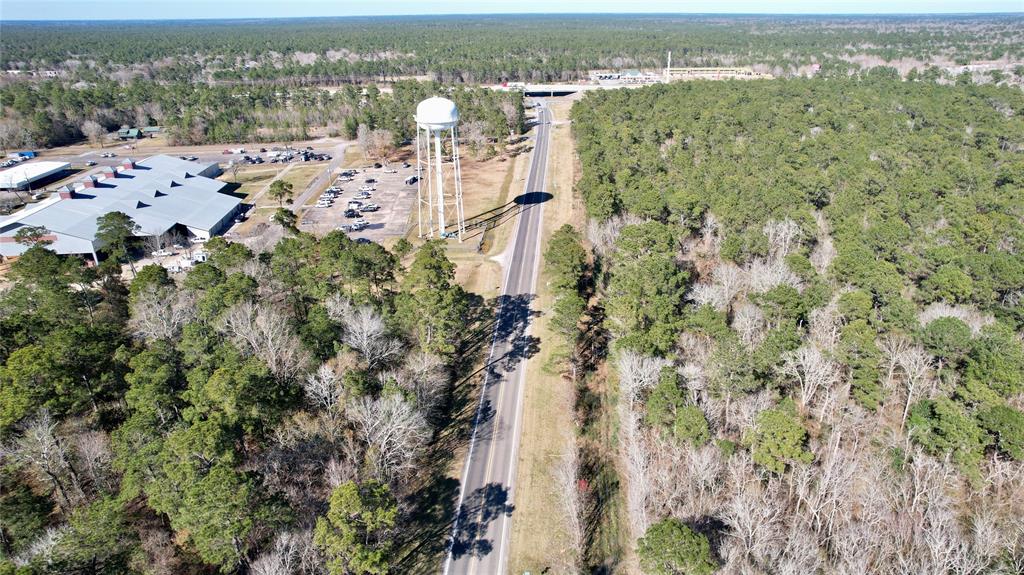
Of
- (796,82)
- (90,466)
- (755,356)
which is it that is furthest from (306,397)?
(796,82)

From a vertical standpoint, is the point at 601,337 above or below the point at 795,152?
below

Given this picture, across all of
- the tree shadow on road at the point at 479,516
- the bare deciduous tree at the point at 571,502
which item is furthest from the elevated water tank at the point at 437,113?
the tree shadow on road at the point at 479,516

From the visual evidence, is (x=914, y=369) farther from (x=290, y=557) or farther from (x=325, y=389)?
(x=290, y=557)

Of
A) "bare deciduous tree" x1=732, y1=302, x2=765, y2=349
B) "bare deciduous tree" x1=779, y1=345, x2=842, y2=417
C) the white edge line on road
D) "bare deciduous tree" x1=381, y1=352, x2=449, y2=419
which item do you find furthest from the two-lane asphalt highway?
"bare deciduous tree" x1=779, y1=345, x2=842, y2=417

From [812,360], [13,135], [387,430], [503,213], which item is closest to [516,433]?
[387,430]

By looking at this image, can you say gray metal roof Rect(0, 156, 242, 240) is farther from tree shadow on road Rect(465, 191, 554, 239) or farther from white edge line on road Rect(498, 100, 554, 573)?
white edge line on road Rect(498, 100, 554, 573)

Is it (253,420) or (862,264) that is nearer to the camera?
A: (253,420)

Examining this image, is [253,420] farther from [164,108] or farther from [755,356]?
[164,108]
